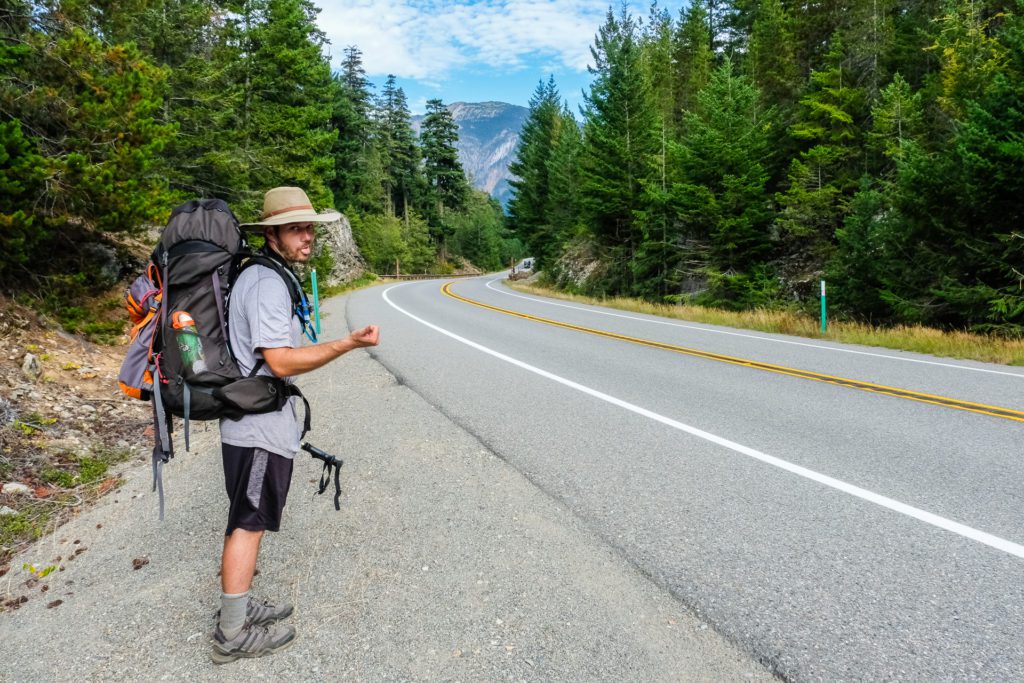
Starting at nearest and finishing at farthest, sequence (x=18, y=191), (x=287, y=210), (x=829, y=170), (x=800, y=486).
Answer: (x=287, y=210) < (x=800, y=486) < (x=18, y=191) < (x=829, y=170)

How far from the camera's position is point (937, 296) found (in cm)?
1348

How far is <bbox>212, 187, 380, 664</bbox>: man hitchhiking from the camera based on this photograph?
2.51 meters

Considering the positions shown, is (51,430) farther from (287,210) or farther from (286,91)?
(286,91)

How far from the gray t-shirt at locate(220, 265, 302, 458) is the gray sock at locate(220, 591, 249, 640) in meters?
0.67

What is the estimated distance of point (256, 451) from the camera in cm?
256

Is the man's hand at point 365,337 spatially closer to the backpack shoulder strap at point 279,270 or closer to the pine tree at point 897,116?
the backpack shoulder strap at point 279,270

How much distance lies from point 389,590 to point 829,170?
24.4 m

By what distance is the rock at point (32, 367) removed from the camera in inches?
264

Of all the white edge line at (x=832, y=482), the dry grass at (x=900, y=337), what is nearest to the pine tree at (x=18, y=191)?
the white edge line at (x=832, y=482)

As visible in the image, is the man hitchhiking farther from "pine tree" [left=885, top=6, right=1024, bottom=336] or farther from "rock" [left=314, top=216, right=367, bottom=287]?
"rock" [left=314, top=216, right=367, bottom=287]

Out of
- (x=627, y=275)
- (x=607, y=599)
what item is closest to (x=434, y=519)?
(x=607, y=599)

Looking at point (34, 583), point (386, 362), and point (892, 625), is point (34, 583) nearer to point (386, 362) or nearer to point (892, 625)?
point (892, 625)

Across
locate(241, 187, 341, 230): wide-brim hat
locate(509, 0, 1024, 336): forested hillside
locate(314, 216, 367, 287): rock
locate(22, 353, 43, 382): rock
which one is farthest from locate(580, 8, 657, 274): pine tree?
locate(241, 187, 341, 230): wide-brim hat

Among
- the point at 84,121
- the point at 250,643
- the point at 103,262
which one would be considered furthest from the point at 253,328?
the point at 103,262
